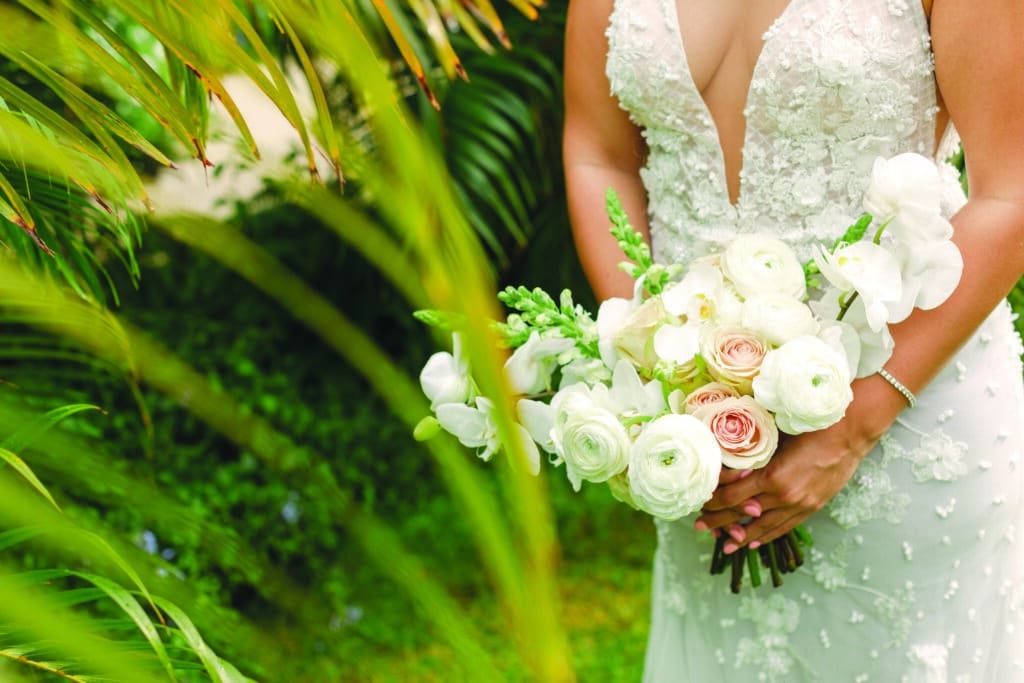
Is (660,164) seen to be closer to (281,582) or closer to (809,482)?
(809,482)

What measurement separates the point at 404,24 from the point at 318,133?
0.46m

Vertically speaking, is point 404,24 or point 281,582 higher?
point 404,24

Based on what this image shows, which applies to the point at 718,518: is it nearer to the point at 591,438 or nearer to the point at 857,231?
the point at 591,438

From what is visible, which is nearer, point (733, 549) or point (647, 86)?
point (733, 549)

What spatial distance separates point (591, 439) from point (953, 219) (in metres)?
0.62

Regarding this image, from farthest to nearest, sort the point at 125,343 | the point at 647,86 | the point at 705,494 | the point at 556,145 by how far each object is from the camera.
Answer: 1. the point at 556,145
2. the point at 647,86
3. the point at 705,494
4. the point at 125,343

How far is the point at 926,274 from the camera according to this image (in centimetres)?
123

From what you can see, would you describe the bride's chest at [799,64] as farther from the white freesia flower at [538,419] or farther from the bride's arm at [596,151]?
the white freesia flower at [538,419]

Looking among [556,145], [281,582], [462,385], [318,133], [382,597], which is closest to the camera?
[281,582]

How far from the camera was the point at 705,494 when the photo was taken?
1179 millimetres

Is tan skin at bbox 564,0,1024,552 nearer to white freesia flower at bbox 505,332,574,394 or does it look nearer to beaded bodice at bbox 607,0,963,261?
beaded bodice at bbox 607,0,963,261

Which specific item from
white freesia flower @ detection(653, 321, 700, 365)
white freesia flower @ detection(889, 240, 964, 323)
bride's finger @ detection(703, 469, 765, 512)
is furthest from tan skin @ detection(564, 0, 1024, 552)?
white freesia flower @ detection(653, 321, 700, 365)

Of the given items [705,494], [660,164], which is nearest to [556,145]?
[660,164]

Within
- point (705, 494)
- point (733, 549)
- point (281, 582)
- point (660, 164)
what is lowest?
point (733, 549)
